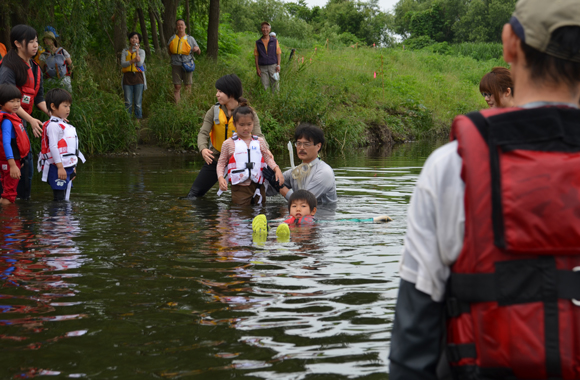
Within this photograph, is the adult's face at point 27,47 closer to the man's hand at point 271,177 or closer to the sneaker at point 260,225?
the man's hand at point 271,177

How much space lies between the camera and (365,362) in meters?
3.15

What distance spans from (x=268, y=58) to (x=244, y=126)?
10052 millimetres

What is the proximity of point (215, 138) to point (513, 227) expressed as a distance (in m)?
8.02

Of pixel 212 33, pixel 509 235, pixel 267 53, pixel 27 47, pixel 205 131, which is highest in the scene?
pixel 212 33

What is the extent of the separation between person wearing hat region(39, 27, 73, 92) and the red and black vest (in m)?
5.82

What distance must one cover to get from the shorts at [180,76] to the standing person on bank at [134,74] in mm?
1191

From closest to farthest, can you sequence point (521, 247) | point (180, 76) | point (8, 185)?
point (521, 247) → point (8, 185) → point (180, 76)

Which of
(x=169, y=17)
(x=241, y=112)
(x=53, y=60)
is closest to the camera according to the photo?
(x=241, y=112)

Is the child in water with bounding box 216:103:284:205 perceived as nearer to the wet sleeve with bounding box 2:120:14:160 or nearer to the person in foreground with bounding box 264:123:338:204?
the person in foreground with bounding box 264:123:338:204

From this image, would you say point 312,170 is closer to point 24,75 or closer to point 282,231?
point 282,231

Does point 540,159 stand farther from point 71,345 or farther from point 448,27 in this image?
point 448,27

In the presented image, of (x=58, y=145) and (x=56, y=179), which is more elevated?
(x=58, y=145)

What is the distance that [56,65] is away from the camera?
13.5m

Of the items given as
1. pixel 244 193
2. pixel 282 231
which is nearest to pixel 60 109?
pixel 244 193
